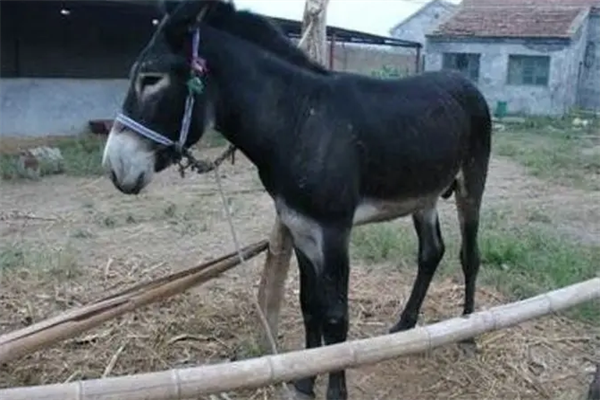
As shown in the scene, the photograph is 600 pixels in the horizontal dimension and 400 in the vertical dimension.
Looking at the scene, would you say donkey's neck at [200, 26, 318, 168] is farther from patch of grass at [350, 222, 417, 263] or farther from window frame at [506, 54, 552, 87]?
window frame at [506, 54, 552, 87]

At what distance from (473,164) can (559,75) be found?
20677 mm

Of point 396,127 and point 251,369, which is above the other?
point 396,127

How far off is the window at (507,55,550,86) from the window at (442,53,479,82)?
3.76 ft

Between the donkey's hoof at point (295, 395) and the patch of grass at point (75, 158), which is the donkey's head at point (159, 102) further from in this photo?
the patch of grass at point (75, 158)

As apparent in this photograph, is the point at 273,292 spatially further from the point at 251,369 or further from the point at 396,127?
the point at 251,369

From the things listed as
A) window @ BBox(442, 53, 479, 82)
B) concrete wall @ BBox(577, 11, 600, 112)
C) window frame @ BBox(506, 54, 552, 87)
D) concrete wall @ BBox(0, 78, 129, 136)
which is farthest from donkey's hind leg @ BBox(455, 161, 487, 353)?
concrete wall @ BBox(577, 11, 600, 112)

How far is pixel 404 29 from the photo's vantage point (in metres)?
42.1

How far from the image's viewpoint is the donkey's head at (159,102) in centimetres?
269

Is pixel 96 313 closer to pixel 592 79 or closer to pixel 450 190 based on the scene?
pixel 450 190

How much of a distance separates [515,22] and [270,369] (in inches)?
975

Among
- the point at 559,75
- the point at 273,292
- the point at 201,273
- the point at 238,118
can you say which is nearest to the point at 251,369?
the point at 238,118

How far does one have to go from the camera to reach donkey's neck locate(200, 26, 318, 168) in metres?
2.88

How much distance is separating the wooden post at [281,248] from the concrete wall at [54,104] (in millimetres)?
9695

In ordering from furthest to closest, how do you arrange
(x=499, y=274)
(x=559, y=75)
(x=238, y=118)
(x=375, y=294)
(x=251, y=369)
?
(x=559, y=75) < (x=499, y=274) < (x=375, y=294) < (x=238, y=118) < (x=251, y=369)
